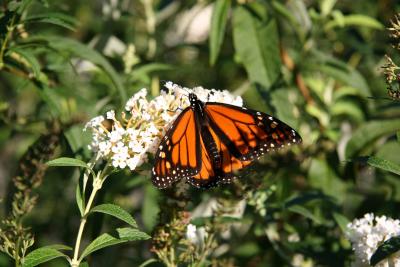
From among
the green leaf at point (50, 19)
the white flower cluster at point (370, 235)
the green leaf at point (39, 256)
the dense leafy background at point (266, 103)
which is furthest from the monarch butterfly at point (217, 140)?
the green leaf at point (50, 19)

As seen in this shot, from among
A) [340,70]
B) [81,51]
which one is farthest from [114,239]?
[340,70]

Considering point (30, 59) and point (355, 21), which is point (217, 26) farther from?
point (30, 59)

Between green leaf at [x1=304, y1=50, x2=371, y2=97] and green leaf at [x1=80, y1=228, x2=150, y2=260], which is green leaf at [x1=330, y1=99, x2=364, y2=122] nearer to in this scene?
green leaf at [x1=304, y1=50, x2=371, y2=97]

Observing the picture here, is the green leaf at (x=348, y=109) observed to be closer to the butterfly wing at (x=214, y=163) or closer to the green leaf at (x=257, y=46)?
the green leaf at (x=257, y=46)

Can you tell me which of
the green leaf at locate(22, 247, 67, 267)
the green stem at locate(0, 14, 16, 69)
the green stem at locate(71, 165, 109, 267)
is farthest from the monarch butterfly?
the green stem at locate(0, 14, 16, 69)

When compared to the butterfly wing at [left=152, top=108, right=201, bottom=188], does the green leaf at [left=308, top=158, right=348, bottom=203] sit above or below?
below

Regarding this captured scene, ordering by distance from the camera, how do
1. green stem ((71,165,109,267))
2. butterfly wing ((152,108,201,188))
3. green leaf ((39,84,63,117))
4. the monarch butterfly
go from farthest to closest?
green leaf ((39,84,63,117))
the monarch butterfly
butterfly wing ((152,108,201,188))
green stem ((71,165,109,267))
